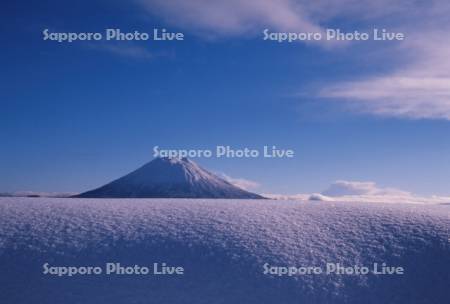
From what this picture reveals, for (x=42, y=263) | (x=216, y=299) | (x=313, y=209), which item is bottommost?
(x=216, y=299)

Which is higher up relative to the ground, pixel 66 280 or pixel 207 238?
pixel 207 238

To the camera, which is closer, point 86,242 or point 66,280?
point 66,280

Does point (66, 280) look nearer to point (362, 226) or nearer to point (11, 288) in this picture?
point (11, 288)

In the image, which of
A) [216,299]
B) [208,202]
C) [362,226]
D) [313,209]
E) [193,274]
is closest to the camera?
[216,299]

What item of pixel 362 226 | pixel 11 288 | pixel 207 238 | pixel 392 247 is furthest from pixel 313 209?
pixel 11 288

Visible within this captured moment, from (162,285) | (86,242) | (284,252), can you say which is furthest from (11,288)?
(284,252)

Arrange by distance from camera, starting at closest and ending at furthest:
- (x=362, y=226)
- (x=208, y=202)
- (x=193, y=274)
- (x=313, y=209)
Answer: (x=193, y=274) → (x=362, y=226) → (x=313, y=209) → (x=208, y=202)
